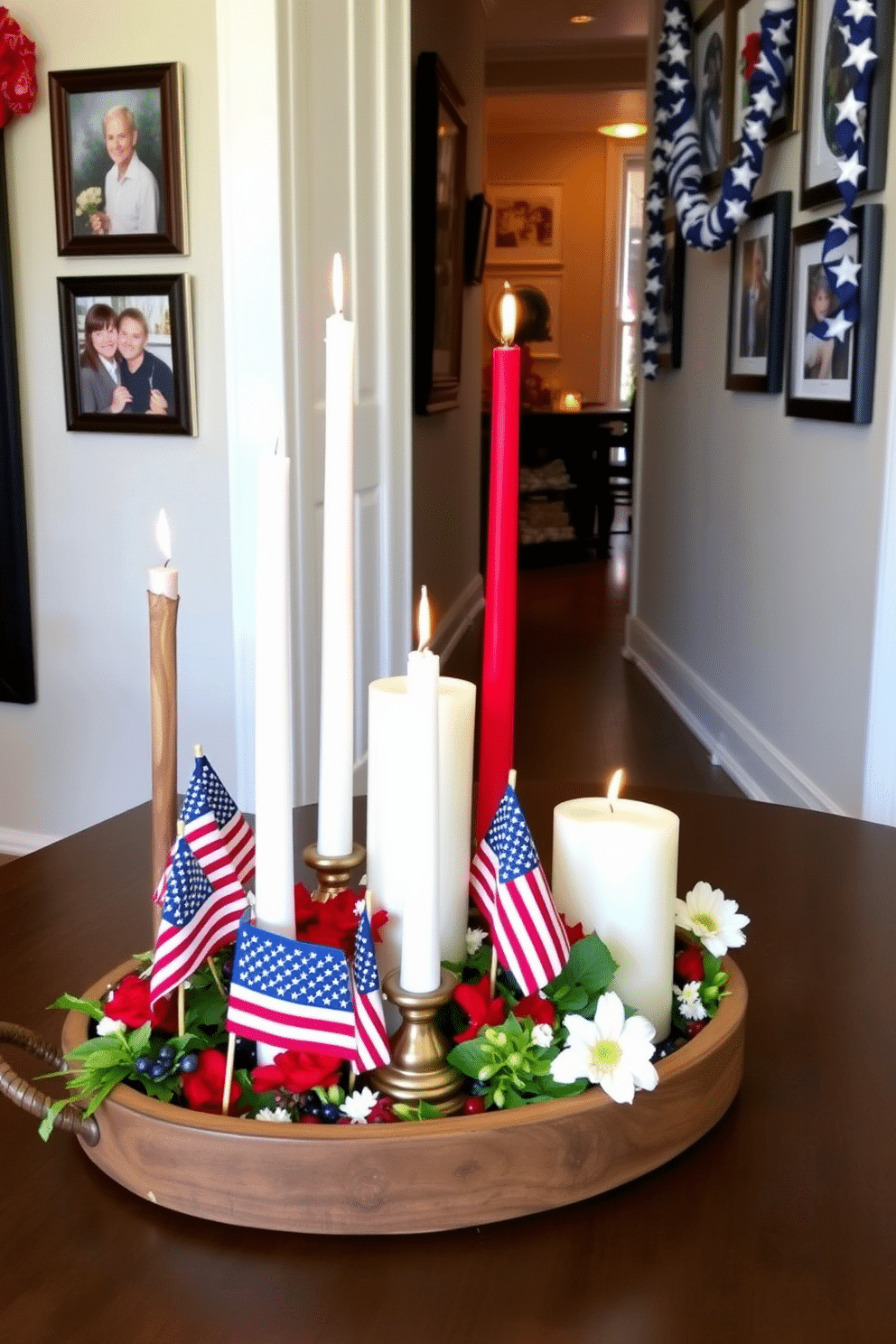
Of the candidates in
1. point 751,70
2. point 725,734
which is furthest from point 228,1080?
point 725,734

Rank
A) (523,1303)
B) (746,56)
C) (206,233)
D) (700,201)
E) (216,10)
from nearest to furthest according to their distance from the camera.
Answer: (523,1303) → (216,10) → (206,233) → (746,56) → (700,201)

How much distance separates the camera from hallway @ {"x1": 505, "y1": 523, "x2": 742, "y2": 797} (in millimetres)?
3836

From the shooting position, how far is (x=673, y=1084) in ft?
2.05

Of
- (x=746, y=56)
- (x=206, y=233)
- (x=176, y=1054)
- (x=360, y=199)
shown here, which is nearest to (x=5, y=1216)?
(x=176, y=1054)

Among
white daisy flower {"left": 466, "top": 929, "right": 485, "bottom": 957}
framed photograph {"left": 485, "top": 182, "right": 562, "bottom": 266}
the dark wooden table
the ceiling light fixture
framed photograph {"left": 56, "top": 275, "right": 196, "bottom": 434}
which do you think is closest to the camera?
the dark wooden table

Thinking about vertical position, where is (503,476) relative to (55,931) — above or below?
above

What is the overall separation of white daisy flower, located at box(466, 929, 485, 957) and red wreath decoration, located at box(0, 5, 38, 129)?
2.49 meters

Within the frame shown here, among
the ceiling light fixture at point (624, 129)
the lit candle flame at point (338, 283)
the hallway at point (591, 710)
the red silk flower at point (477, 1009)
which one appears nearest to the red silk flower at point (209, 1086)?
the red silk flower at point (477, 1009)

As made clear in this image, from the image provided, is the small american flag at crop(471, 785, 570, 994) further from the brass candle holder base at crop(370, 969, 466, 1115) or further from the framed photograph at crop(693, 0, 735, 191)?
the framed photograph at crop(693, 0, 735, 191)

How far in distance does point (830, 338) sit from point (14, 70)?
1804mm

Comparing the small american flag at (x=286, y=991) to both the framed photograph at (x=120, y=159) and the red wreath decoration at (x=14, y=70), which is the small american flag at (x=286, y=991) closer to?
the framed photograph at (x=120, y=159)

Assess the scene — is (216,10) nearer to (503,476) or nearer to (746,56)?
(746,56)

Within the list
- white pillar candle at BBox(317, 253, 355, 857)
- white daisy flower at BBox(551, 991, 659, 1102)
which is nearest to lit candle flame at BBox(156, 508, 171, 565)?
white pillar candle at BBox(317, 253, 355, 857)

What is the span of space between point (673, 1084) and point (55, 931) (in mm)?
475
